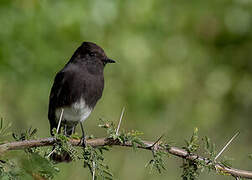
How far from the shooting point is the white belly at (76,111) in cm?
472

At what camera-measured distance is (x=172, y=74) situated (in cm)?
759

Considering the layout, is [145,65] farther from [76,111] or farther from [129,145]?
[129,145]

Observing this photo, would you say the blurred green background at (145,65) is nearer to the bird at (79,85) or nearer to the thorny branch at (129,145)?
the bird at (79,85)

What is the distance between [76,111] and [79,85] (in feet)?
0.76

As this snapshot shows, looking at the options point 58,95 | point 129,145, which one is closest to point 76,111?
point 58,95

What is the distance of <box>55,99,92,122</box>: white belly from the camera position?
186 inches

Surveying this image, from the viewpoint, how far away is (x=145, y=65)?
729 centimetres

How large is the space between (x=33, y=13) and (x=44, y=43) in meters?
0.57

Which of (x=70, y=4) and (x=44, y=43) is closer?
(x=70, y=4)

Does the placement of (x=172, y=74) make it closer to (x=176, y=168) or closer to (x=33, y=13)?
(x=176, y=168)

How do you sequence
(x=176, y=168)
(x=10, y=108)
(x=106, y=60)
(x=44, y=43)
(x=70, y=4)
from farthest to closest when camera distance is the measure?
(x=10, y=108)
(x=176, y=168)
(x=44, y=43)
(x=70, y=4)
(x=106, y=60)

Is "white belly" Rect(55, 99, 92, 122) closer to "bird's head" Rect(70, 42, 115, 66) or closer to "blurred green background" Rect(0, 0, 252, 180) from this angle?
"bird's head" Rect(70, 42, 115, 66)

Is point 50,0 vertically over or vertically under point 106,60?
over

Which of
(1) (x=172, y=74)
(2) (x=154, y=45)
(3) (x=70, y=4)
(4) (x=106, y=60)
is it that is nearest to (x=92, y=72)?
(4) (x=106, y=60)
